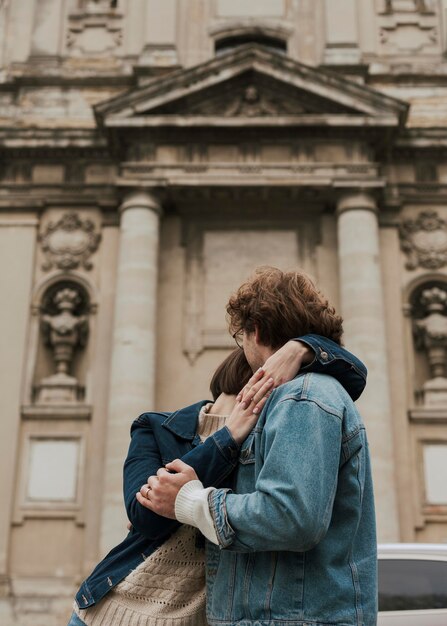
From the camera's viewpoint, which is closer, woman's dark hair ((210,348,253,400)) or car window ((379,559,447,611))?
woman's dark hair ((210,348,253,400))

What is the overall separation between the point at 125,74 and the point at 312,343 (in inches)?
578

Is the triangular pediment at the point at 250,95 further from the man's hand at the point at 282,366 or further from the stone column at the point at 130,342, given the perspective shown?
the man's hand at the point at 282,366

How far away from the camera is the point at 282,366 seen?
2287 mm

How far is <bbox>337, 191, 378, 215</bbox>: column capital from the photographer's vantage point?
14.0m

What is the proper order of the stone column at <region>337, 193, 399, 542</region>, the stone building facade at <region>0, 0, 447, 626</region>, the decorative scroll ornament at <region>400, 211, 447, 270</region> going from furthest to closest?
1. the decorative scroll ornament at <region>400, 211, 447, 270</region>
2. the stone building facade at <region>0, 0, 447, 626</region>
3. the stone column at <region>337, 193, 399, 542</region>

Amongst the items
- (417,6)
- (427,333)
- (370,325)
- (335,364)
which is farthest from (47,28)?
(335,364)

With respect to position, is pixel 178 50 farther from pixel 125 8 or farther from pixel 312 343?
pixel 312 343

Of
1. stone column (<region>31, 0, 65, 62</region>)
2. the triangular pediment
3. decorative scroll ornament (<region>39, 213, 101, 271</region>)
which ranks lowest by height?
decorative scroll ornament (<region>39, 213, 101, 271</region>)

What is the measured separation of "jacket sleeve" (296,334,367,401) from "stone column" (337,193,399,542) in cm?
1021

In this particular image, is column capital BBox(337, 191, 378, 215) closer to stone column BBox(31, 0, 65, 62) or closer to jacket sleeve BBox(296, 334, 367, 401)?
stone column BBox(31, 0, 65, 62)

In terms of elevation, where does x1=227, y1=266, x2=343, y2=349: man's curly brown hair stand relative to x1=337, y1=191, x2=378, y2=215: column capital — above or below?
below

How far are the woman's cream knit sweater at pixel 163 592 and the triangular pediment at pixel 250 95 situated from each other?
41.2ft

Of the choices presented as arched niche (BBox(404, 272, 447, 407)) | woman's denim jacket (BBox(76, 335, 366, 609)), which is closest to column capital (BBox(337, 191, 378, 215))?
arched niche (BBox(404, 272, 447, 407))

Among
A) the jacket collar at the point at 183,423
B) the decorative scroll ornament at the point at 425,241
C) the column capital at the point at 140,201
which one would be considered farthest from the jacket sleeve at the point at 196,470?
the decorative scroll ornament at the point at 425,241
